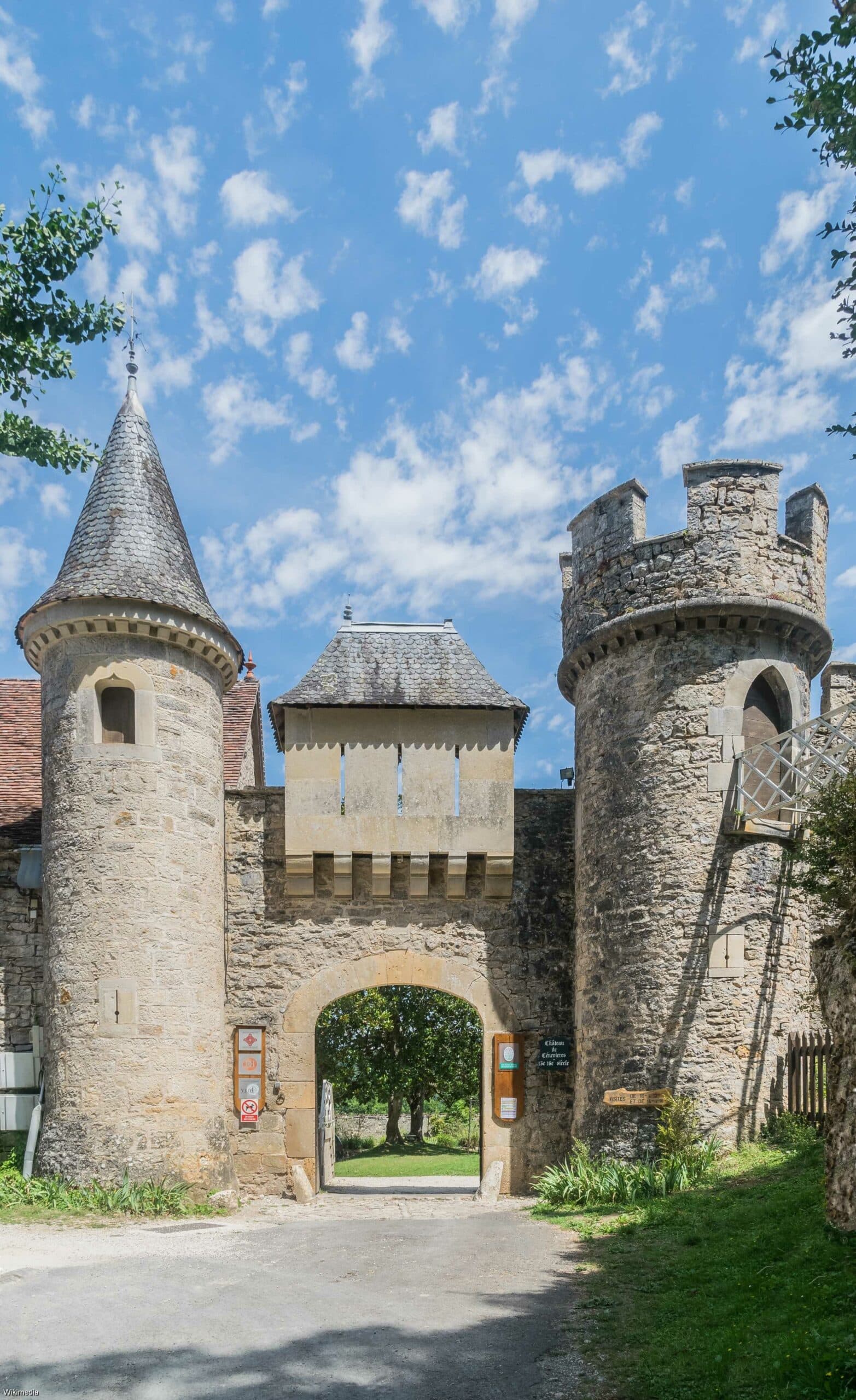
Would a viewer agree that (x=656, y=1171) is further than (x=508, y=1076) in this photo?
No

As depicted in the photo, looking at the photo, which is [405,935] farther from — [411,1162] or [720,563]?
[411,1162]

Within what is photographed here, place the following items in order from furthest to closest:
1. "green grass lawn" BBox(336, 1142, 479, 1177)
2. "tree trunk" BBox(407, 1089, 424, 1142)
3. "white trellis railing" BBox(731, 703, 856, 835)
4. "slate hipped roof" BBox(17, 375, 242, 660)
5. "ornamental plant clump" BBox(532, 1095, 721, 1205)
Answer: "tree trunk" BBox(407, 1089, 424, 1142)
"green grass lawn" BBox(336, 1142, 479, 1177)
"slate hipped roof" BBox(17, 375, 242, 660)
"white trellis railing" BBox(731, 703, 856, 835)
"ornamental plant clump" BBox(532, 1095, 721, 1205)

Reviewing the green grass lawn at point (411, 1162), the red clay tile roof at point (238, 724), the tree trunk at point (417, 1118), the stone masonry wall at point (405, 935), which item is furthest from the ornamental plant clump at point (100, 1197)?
the tree trunk at point (417, 1118)

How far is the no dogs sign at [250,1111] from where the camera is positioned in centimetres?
1316

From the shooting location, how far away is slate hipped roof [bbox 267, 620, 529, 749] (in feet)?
45.5

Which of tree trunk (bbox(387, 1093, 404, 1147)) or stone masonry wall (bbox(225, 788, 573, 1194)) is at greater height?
stone masonry wall (bbox(225, 788, 573, 1194))

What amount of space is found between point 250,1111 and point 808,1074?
629 centimetres

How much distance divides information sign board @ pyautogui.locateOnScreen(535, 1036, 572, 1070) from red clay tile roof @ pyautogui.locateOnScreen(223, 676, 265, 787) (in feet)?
16.6

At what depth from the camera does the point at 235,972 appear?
1355cm

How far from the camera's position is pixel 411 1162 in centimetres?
2364

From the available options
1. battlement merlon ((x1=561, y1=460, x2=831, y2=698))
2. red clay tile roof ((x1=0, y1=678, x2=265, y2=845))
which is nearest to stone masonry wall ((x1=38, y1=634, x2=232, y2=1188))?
red clay tile roof ((x1=0, y1=678, x2=265, y2=845))

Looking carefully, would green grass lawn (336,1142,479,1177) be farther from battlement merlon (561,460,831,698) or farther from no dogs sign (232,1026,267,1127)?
battlement merlon (561,460,831,698)

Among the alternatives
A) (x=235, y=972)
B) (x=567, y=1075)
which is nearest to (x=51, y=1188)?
(x=235, y=972)

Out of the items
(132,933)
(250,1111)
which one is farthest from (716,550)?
(250,1111)
